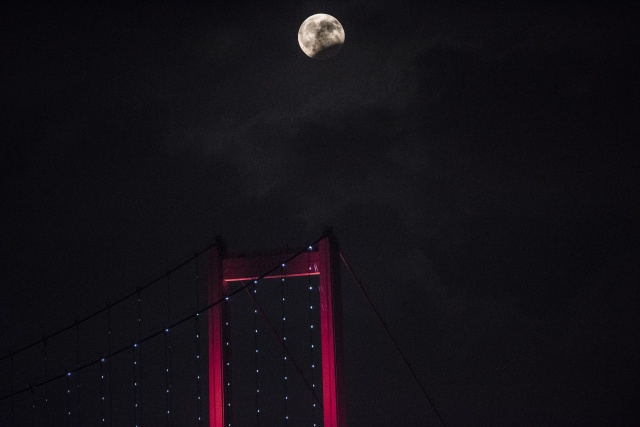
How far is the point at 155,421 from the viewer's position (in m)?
32.2

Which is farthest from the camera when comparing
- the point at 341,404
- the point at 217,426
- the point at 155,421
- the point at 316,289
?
the point at 155,421

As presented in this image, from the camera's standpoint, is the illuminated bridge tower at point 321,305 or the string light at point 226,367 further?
the string light at point 226,367

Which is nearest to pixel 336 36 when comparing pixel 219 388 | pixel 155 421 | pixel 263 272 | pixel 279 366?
pixel 263 272

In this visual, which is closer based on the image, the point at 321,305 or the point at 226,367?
the point at 321,305

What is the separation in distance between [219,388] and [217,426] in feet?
1.61

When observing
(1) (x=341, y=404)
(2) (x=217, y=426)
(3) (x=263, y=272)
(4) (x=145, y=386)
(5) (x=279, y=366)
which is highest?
(4) (x=145, y=386)

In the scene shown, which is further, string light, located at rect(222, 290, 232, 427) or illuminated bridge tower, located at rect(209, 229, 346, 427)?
string light, located at rect(222, 290, 232, 427)

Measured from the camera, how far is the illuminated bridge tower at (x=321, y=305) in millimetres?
13414

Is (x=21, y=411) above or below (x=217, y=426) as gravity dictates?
above

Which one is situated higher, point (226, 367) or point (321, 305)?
point (226, 367)

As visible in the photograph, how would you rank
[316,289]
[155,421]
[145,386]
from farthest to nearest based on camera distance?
1. [155,421]
2. [145,386]
3. [316,289]

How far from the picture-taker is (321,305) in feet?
45.3

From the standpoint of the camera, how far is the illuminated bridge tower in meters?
13.4

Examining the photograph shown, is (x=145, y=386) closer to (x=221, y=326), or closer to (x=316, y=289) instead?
(x=316, y=289)
